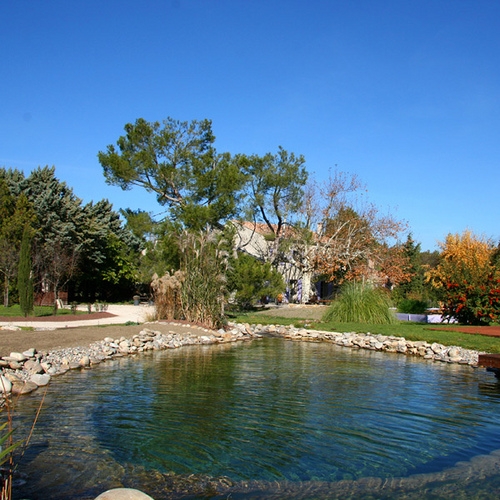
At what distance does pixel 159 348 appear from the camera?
13.1 metres

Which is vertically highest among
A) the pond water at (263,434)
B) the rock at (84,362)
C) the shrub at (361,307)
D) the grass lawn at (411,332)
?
the shrub at (361,307)

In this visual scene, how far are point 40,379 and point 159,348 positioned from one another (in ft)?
16.4

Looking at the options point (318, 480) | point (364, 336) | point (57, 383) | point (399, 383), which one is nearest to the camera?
point (318, 480)

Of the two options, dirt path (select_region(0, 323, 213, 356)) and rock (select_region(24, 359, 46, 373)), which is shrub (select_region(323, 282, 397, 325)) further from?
rock (select_region(24, 359, 46, 373))

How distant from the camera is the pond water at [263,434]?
4.57m

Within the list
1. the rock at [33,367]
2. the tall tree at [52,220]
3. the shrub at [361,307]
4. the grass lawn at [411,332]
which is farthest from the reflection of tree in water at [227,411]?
the tall tree at [52,220]

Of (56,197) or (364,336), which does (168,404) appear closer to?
(364,336)

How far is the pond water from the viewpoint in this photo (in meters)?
4.57

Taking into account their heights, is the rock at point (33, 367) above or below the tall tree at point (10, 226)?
below

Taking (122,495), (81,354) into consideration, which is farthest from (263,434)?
(81,354)

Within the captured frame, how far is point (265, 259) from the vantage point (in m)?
30.3

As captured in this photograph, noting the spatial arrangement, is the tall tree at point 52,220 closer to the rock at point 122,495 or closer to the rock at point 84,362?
the rock at point 84,362

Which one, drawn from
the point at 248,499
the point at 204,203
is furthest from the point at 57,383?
the point at 204,203

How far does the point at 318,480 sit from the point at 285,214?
2481 centimetres
